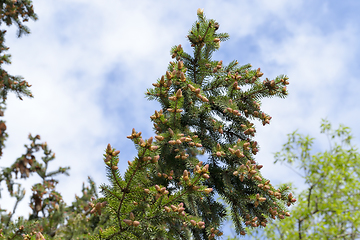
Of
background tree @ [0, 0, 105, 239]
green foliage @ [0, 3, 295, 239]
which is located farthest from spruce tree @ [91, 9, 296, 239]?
background tree @ [0, 0, 105, 239]

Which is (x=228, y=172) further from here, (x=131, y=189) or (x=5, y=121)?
(x=5, y=121)

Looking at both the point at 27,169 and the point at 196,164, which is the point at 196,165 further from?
the point at 27,169

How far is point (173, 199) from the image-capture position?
1836 millimetres

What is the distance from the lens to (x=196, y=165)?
73.4 inches

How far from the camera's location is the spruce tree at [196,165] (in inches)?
70.9

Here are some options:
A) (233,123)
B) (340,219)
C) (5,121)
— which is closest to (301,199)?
(340,219)

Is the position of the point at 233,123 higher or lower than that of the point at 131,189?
higher

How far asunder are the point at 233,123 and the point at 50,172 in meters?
4.96

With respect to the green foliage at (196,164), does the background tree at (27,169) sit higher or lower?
higher

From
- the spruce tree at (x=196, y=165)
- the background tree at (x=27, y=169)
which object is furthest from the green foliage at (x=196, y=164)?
the background tree at (x=27, y=169)

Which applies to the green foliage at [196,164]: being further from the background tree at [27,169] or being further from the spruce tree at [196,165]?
the background tree at [27,169]

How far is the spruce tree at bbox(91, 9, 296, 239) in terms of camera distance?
1801mm

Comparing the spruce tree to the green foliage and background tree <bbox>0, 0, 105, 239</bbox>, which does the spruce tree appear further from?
background tree <bbox>0, 0, 105, 239</bbox>

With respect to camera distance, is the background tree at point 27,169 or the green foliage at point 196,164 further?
the background tree at point 27,169
